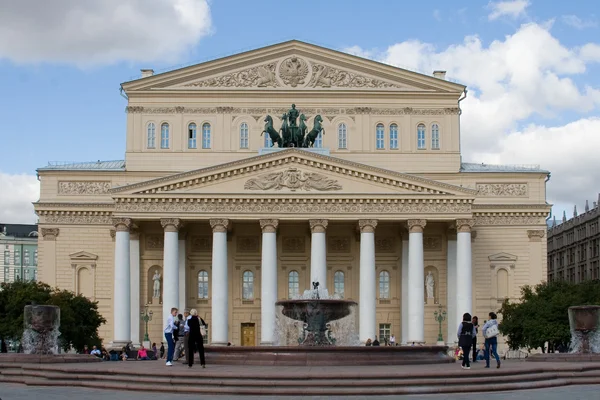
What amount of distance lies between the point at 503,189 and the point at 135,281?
23.2 metres

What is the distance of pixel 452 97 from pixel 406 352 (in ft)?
129

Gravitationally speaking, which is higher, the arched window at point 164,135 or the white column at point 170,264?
the arched window at point 164,135

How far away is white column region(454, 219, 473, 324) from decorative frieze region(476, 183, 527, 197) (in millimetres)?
6373

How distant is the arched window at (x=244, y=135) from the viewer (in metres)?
69.6

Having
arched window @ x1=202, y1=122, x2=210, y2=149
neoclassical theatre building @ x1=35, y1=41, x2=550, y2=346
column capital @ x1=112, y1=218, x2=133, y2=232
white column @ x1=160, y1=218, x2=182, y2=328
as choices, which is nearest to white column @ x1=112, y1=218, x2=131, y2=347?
column capital @ x1=112, y1=218, x2=133, y2=232

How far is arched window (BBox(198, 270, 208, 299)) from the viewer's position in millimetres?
67000

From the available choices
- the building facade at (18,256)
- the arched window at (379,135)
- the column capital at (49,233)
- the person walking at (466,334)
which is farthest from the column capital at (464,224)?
the building facade at (18,256)

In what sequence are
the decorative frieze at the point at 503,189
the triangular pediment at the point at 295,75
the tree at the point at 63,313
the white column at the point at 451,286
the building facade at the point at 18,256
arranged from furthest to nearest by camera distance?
the building facade at the point at 18,256 → the triangular pediment at the point at 295,75 → the decorative frieze at the point at 503,189 → the white column at the point at 451,286 → the tree at the point at 63,313

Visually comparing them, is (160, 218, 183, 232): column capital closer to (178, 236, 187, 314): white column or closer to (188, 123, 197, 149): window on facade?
(178, 236, 187, 314): white column

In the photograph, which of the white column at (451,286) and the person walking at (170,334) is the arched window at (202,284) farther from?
the person walking at (170,334)

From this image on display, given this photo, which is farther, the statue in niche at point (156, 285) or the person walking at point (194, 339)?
the statue in niche at point (156, 285)

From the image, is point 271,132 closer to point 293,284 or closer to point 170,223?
point 170,223

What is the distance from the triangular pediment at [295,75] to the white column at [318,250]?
38.8ft

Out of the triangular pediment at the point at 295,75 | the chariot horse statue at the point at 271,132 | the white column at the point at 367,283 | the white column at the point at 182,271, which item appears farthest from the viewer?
the triangular pediment at the point at 295,75
